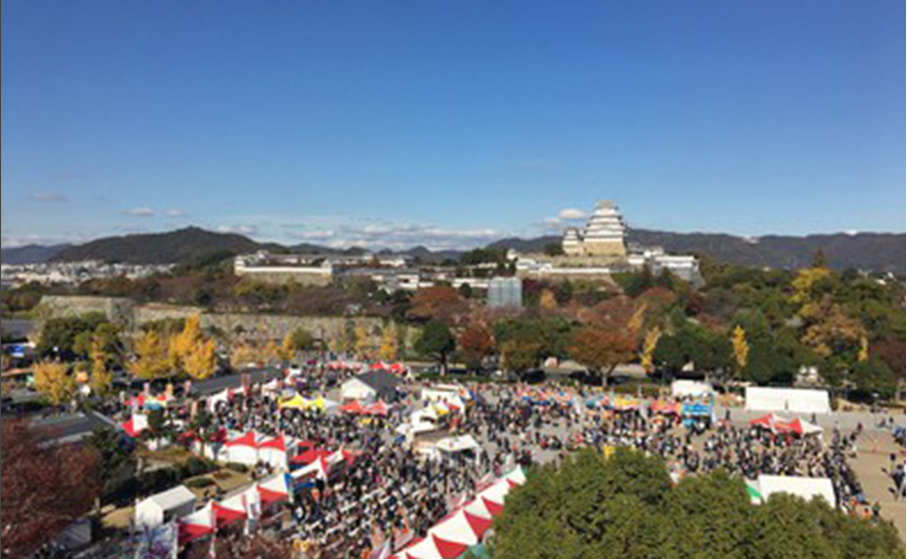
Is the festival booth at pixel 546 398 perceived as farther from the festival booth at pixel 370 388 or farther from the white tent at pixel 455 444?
the white tent at pixel 455 444

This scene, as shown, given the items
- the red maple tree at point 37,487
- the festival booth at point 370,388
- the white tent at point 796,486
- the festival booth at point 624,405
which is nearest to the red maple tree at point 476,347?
the festival booth at point 370,388

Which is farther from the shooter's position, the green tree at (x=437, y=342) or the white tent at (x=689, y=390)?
the green tree at (x=437, y=342)

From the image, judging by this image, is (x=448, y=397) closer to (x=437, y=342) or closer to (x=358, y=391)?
(x=358, y=391)

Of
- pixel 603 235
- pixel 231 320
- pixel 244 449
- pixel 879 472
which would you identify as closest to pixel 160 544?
pixel 244 449

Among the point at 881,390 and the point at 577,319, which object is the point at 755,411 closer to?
the point at 881,390

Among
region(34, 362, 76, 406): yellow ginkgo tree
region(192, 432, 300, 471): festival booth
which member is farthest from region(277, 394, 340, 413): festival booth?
region(34, 362, 76, 406): yellow ginkgo tree

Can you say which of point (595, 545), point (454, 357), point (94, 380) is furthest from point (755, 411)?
point (94, 380)

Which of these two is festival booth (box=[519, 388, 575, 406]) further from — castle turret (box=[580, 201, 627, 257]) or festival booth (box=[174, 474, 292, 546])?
castle turret (box=[580, 201, 627, 257])
